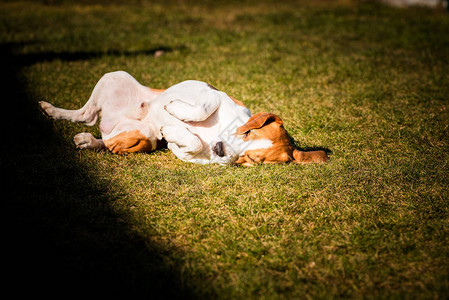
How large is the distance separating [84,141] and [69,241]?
1.44 meters

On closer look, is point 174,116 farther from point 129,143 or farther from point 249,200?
point 249,200

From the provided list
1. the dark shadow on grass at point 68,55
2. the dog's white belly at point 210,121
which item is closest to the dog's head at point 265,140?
the dog's white belly at point 210,121

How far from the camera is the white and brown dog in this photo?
3.24 meters

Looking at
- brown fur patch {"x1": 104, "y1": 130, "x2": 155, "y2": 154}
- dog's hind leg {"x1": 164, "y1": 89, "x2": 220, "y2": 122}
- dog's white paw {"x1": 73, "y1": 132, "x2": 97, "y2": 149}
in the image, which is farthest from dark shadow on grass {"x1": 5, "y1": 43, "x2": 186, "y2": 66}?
dog's hind leg {"x1": 164, "y1": 89, "x2": 220, "y2": 122}

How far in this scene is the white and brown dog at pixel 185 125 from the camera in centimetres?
324

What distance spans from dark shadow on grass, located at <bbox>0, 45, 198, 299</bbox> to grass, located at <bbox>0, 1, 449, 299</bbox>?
12 millimetres

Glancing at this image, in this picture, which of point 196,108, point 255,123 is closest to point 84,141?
point 196,108

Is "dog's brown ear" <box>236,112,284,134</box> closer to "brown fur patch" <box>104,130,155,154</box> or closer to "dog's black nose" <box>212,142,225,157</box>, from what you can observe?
"dog's black nose" <box>212,142,225,157</box>

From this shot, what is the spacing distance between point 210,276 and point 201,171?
4.45 ft

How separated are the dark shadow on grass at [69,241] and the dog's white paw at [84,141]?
0.16m

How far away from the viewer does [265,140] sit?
324 centimetres

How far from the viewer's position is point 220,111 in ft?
11.0

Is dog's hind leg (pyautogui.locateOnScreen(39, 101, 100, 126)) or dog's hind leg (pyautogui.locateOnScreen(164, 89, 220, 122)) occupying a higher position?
dog's hind leg (pyautogui.locateOnScreen(164, 89, 220, 122))

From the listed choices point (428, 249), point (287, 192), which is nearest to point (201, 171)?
point (287, 192)
